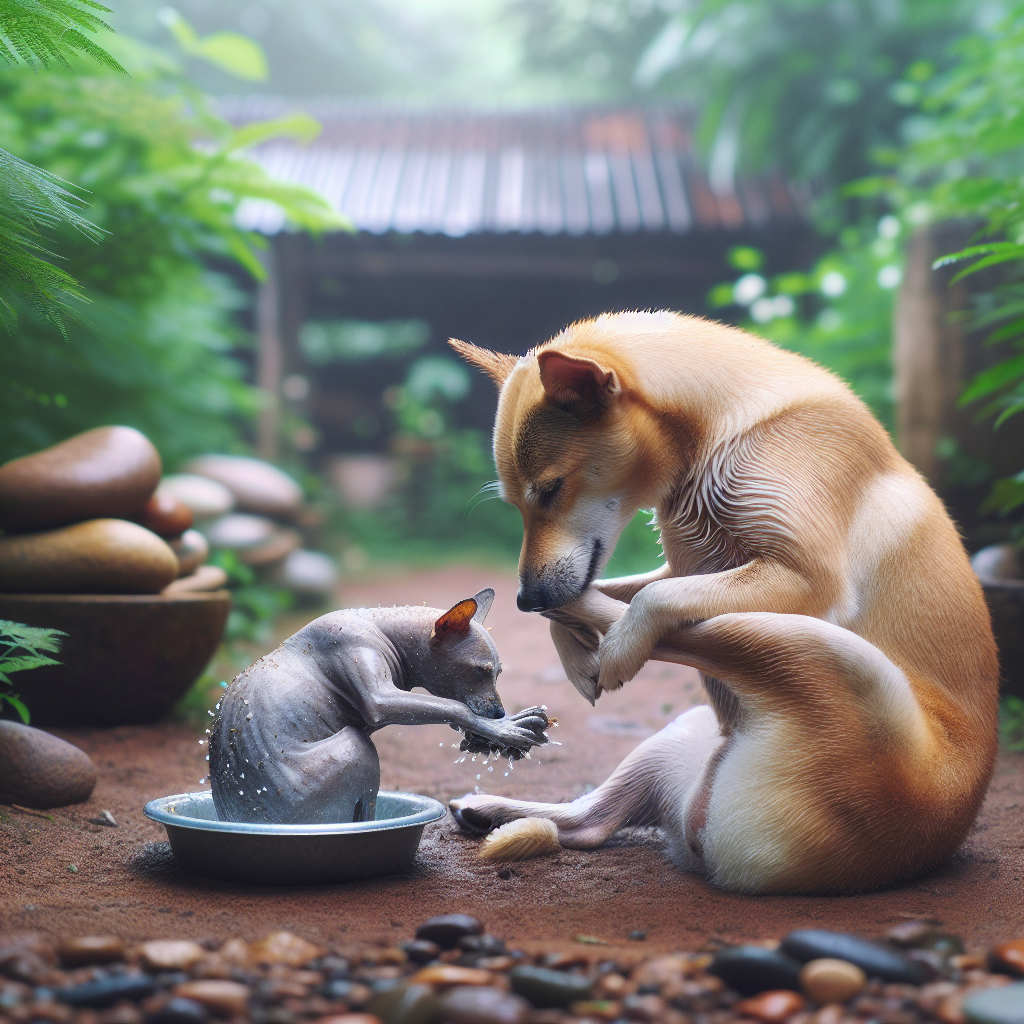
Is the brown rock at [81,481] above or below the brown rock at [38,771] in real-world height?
above

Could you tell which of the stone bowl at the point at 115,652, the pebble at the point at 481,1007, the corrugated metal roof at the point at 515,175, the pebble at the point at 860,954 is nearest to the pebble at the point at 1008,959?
the pebble at the point at 860,954

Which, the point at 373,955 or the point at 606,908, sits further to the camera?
the point at 606,908

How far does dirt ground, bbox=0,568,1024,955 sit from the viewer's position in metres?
2.12

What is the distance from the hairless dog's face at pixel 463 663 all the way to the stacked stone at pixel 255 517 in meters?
5.28

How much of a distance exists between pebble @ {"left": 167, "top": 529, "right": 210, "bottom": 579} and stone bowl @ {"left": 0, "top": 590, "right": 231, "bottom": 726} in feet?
2.14

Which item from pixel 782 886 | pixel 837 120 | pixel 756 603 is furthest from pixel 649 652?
pixel 837 120

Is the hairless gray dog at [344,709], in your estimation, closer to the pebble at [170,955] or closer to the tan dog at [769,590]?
the tan dog at [769,590]

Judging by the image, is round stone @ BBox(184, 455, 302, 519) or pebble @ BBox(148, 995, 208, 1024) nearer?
pebble @ BBox(148, 995, 208, 1024)

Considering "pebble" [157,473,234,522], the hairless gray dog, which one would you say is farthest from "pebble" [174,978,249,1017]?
"pebble" [157,473,234,522]

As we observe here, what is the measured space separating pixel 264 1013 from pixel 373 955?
357mm

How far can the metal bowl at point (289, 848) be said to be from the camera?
2324 mm

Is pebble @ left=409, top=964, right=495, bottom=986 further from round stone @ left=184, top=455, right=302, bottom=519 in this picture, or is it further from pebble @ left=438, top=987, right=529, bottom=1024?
round stone @ left=184, top=455, right=302, bottom=519

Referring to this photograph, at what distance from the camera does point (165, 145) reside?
5.64 meters

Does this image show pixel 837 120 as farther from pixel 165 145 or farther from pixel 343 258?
pixel 165 145
